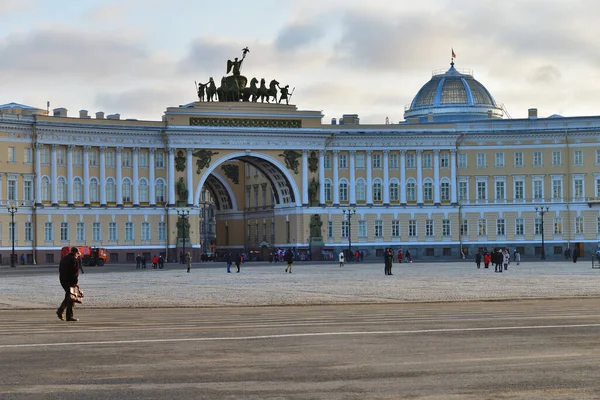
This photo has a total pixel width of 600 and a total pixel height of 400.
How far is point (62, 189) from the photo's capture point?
365 ft

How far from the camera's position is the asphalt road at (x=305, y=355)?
17.8 meters

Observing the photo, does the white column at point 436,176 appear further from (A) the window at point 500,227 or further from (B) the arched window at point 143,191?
(B) the arched window at point 143,191

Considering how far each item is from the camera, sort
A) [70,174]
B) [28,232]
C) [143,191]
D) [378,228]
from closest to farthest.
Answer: [28,232] < [70,174] < [143,191] < [378,228]

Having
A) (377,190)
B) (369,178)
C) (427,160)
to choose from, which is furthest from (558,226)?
(369,178)

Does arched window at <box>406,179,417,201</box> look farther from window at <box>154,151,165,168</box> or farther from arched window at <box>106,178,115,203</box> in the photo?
arched window at <box>106,178,115,203</box>

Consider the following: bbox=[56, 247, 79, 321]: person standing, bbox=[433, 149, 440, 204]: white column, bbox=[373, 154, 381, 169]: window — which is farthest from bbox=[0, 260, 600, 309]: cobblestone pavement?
bbox=[433, 149, 440, 204]: white column

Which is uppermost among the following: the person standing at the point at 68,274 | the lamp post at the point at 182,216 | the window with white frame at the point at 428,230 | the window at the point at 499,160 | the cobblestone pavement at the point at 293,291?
the window at the point at 499,160

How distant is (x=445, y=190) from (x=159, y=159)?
2817cm

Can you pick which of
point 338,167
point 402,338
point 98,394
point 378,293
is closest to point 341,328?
point 402,338

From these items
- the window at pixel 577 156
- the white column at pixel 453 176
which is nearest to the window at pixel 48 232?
the white column at pixel 453 176

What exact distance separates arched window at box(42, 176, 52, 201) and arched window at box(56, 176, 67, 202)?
33.7 inches

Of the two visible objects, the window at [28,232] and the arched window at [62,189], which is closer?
the window at [28,232]

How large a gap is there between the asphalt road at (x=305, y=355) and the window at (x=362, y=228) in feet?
285

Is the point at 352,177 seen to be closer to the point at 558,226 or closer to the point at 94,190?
the point at 558,226
